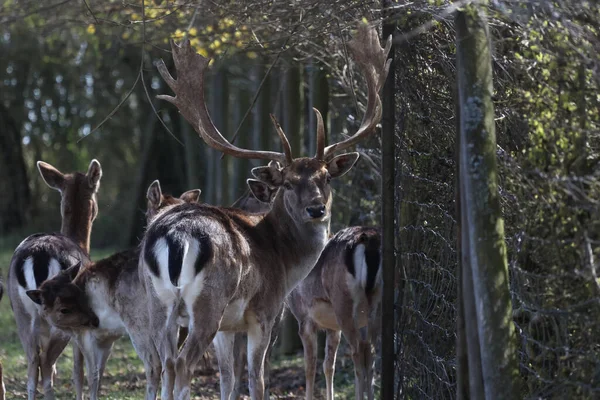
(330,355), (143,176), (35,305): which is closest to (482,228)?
(330,355)

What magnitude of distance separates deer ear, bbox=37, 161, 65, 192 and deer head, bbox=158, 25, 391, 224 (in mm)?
2686

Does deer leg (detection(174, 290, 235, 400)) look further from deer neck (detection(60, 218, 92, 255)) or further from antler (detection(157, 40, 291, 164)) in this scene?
deer neck (detection(60, 218, 92, 255))

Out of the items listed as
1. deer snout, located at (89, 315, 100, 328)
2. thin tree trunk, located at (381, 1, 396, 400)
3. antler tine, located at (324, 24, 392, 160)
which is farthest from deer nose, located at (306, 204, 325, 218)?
deer snout, located at (89, 315, 100, 328)

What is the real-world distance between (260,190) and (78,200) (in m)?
2.66

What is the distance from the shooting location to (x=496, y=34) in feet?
20.4

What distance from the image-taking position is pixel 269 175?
7.95 m

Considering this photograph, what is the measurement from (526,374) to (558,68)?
5.68 ft

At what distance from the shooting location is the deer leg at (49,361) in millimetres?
8704

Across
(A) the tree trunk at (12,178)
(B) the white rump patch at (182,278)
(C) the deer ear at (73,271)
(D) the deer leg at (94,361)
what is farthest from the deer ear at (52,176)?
(A) the tree trunk at (12,178)

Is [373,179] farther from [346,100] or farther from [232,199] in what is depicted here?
[232,199]

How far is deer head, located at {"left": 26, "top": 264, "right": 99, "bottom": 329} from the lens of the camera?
8.32m

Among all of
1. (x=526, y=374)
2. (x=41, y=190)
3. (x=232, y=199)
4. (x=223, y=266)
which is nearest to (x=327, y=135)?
(x=232, y=199)

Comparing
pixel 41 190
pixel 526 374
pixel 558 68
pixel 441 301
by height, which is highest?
pixel 41 190

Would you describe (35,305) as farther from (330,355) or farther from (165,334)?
(330,355)
